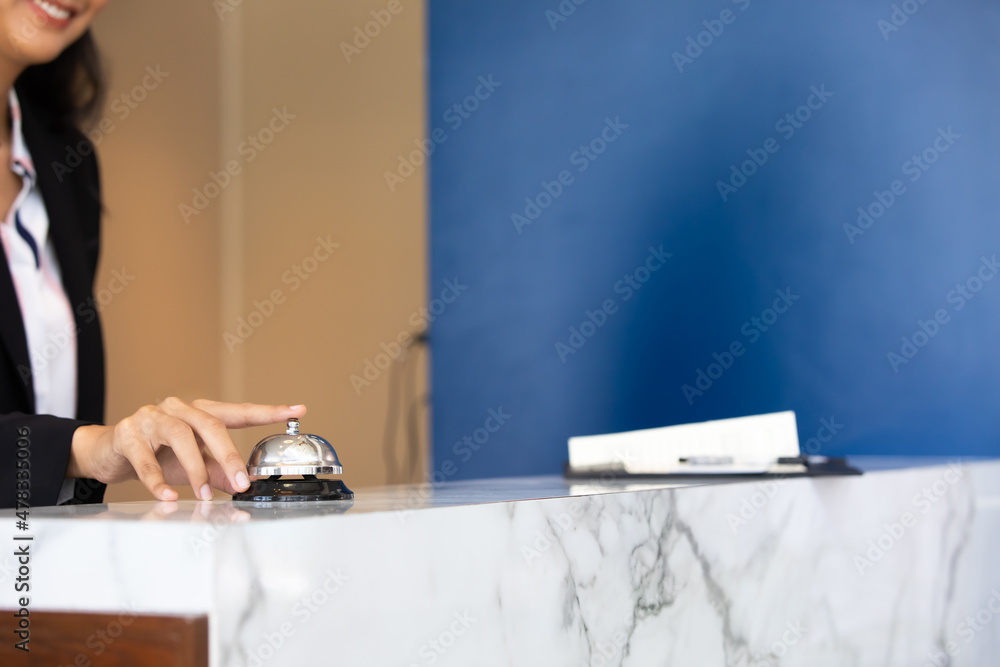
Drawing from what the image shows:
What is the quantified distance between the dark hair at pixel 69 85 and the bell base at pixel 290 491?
4.50 ft

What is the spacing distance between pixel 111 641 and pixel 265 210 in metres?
2.60

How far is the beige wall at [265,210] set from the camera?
266cm

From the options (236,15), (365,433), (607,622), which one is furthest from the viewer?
(236,15)

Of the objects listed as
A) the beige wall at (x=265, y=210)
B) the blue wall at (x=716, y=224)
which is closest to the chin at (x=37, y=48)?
the blue wall at (x=716, y=224)

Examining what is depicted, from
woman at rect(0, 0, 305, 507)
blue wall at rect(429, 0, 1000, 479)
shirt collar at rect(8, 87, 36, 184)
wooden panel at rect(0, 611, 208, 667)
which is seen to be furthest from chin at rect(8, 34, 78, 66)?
wooden panel at rect(0, 611, 208, 667)

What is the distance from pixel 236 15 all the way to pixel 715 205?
2101mm

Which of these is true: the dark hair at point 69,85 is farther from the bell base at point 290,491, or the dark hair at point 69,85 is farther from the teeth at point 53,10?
the bell base at point 290,491

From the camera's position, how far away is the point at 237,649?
52cm

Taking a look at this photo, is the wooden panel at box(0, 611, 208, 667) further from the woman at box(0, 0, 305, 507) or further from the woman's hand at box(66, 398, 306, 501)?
the woman at box(0, 0, 305, 507)

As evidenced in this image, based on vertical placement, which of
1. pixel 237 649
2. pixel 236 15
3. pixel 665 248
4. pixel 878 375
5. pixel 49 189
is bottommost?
pixel 237 649

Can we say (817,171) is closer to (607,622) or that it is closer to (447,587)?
(607,622)

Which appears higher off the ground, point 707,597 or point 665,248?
point 665,248

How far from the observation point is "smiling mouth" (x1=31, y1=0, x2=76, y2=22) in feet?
5.16

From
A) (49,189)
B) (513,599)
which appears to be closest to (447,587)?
(513,599)
